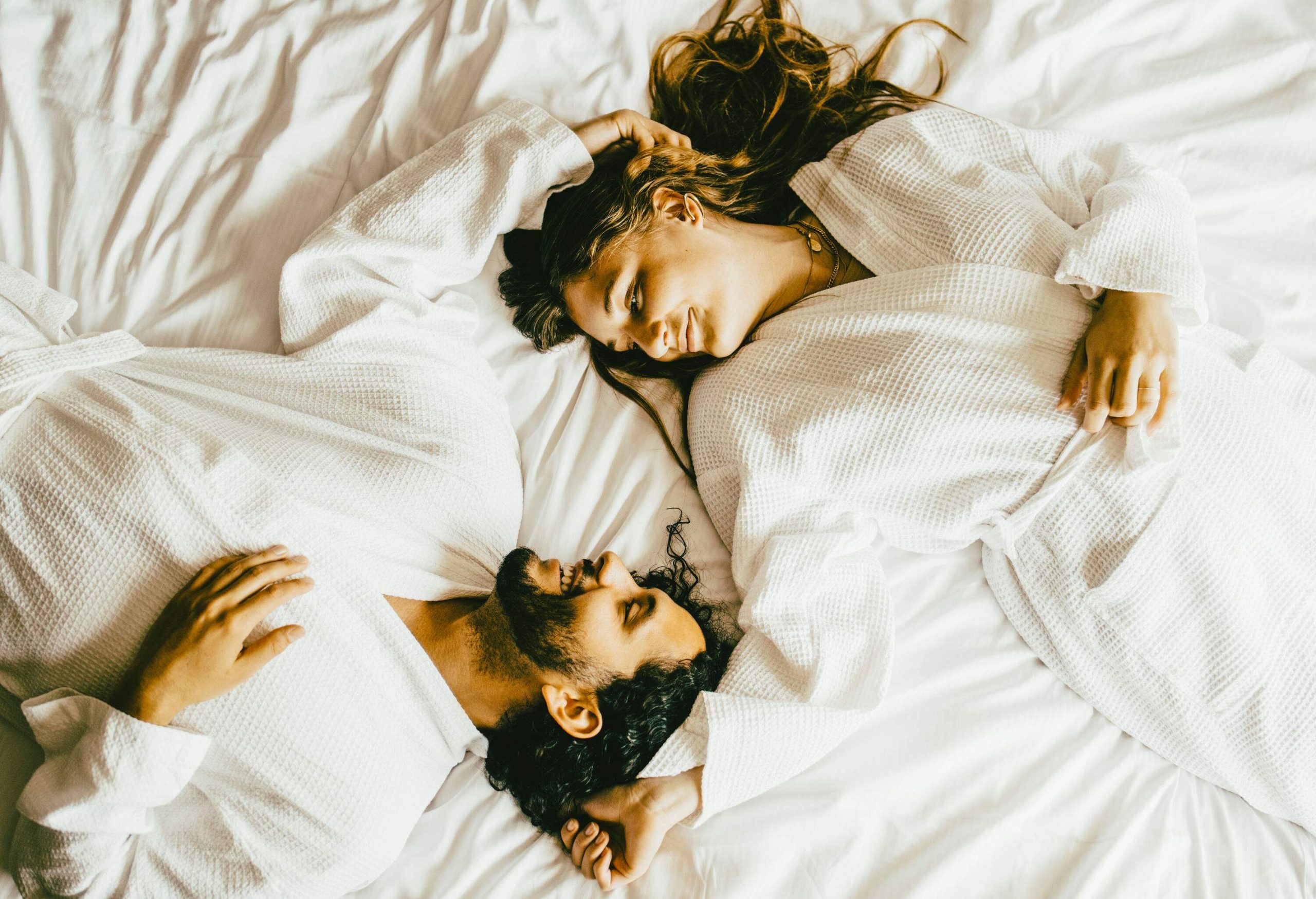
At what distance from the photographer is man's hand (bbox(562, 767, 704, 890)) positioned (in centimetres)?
135

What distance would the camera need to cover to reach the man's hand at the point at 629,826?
53.2 inches

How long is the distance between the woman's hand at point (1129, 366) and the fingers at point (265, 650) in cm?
129

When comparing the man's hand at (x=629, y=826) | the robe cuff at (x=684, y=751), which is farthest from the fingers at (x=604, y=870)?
the robe cuff at (x=684, y=751)

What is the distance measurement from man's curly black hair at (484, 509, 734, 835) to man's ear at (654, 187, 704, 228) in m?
0.82

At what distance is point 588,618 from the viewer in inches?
51.8

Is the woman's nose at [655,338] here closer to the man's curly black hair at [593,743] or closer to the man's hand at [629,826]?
the man's curly black hair at [593,743]

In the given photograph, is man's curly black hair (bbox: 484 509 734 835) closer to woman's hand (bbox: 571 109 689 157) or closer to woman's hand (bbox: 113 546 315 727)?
woman's hand (bbox: 113 546 315 727)

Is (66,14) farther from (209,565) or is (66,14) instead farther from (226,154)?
(209,565)

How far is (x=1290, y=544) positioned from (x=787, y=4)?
55.7 inches

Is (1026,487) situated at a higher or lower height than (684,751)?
higher

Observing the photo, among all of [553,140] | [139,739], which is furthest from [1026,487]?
[139,739]

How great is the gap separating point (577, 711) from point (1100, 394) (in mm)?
1001

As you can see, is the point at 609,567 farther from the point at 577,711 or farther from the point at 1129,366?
the point at 1129,366

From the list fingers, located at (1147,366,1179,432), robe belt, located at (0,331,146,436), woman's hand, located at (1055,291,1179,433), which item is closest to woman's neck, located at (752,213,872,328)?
woman's hand, located at (1055,291,1179,433)
